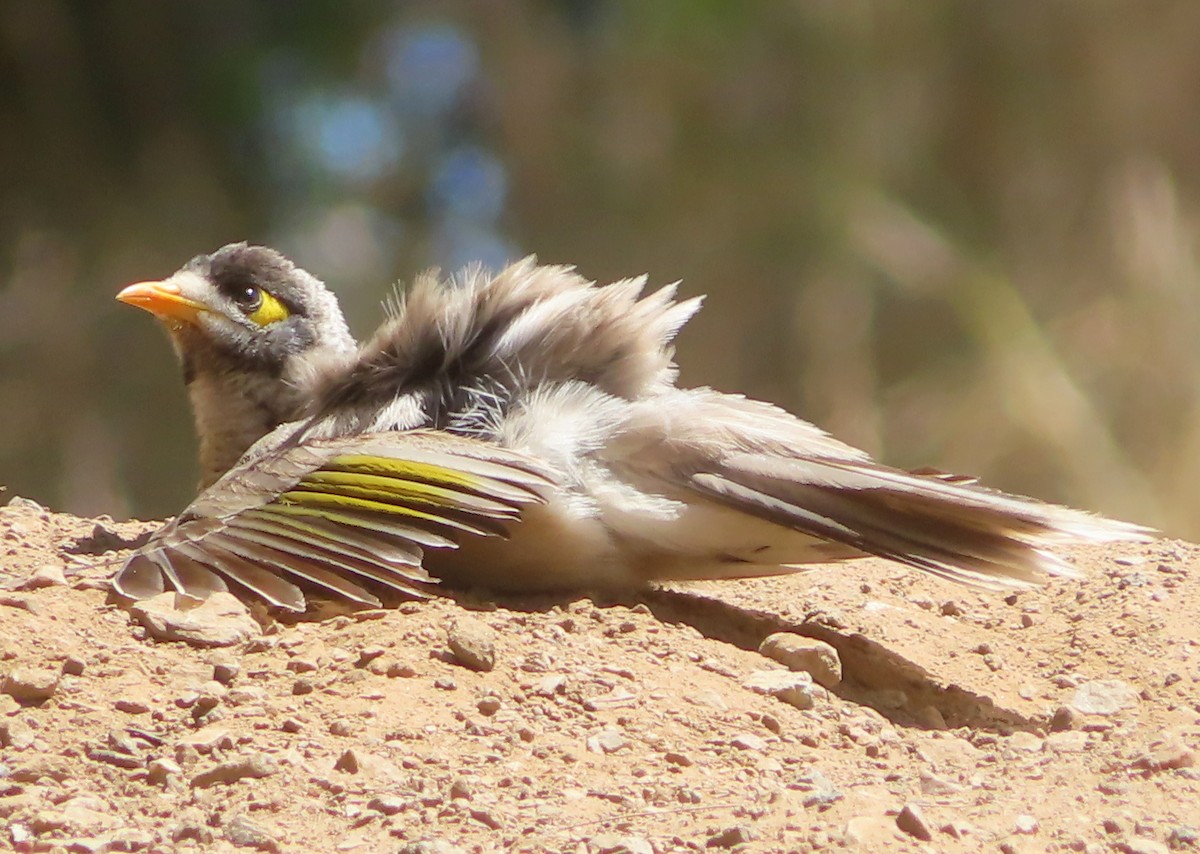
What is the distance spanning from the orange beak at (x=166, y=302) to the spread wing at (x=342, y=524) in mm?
1047

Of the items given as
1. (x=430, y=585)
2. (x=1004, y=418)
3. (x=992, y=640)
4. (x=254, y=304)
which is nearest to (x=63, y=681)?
(x=430, y=585)

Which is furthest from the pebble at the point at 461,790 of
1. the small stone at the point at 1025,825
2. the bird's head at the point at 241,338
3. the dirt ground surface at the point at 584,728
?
the bird's head at the point at 241,338

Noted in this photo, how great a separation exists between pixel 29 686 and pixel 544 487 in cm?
114

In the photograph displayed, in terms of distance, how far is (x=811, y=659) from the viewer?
11.1ft

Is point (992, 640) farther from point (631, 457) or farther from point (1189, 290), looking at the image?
point (1189, 290)

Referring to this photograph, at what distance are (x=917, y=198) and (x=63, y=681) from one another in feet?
25.0

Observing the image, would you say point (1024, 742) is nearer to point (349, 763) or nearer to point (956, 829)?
point (956, 829)

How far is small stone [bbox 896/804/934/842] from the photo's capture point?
251 cm

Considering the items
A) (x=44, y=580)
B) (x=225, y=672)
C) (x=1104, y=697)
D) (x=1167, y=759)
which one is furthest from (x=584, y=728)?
(x=44, y=580)

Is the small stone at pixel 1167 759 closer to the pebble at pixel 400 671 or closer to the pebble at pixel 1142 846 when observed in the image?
the pebble at pixel 1142 846

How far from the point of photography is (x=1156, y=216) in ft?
31.4

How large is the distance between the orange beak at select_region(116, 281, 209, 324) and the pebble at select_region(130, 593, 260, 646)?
1.34 m

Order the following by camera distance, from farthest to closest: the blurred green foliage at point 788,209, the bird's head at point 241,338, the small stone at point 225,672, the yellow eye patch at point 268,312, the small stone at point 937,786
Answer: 1. the blurred green foliage at point 788,209
2. the yellow eye patch at point 268,312
3. the bird's head at point 241,338
4. the small stone at point 225,672
5. the small stone at point 937,786

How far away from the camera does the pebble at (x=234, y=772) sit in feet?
8.79
